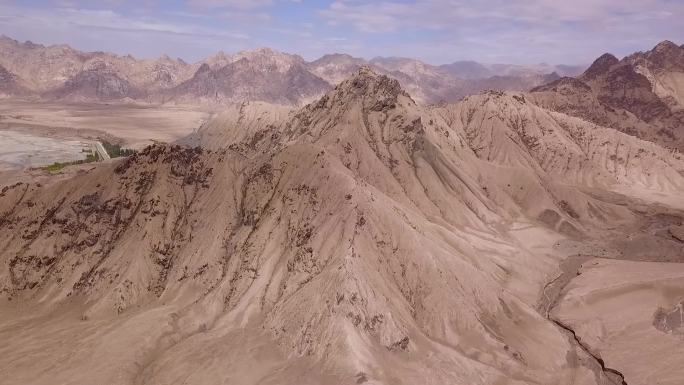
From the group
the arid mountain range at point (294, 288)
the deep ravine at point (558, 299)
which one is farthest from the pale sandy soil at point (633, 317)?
the deep ravine at point (558, 299)

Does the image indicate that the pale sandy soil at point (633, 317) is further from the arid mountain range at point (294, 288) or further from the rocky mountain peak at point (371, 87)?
the rocky mountain peak at point (371, 87)

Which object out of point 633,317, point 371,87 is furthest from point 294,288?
point 371,87

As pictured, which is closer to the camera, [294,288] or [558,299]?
[294,288]

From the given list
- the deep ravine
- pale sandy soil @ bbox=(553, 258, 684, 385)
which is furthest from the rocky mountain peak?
pale sandy soil @ bbox=(553, 258, 684, 385)

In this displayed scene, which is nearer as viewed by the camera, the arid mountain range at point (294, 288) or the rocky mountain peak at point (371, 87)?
the arid mountain range at point (294, 288)

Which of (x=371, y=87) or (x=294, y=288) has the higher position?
(x=371, y=87)

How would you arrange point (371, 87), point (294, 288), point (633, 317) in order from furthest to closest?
point (371, 87)
point (633, 317)
point (294, 288)

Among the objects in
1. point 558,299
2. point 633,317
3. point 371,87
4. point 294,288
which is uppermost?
point 371,87

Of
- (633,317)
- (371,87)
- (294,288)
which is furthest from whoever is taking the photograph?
(371,87)

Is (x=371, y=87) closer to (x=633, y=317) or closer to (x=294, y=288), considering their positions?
(x=294, y=288)

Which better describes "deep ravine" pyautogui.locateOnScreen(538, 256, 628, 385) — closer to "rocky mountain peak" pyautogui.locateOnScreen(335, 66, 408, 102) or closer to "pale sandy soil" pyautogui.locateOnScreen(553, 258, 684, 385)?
"pale sandy soil" pyautogui.locateOnScreen(553, 258, 684, 385)

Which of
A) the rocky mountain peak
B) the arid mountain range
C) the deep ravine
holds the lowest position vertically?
the deep ravine
